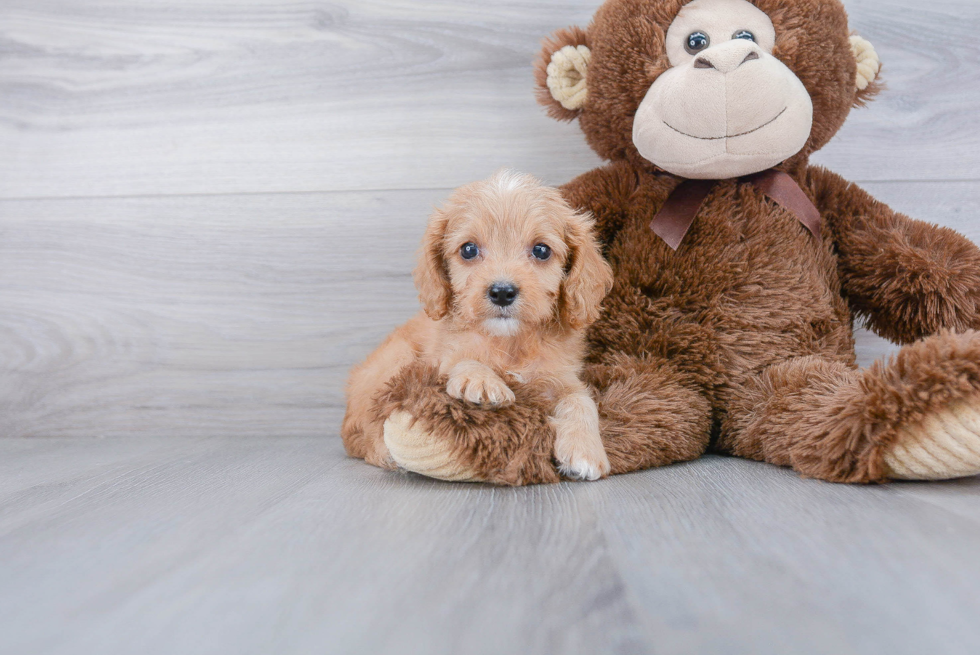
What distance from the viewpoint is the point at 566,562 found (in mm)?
820

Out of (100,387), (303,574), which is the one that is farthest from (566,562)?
(100,387)

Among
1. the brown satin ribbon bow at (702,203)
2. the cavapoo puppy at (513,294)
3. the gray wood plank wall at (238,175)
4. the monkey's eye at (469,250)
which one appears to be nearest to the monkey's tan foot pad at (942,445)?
the cavapoo puppy at (513,294)

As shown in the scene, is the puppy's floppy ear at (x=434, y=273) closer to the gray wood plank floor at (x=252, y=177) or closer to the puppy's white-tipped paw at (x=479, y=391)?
the puppy's white-tipped paw at (x=479, y=391)

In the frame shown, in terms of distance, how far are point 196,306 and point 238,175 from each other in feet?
1.35

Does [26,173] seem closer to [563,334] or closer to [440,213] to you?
[440,213]

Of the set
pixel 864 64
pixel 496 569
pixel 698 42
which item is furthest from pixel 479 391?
pixel 864 64

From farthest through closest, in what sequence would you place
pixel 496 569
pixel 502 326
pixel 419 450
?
pixel 502 326 → pixel 419 450 → pixel 496 569

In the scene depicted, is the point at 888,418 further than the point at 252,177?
No

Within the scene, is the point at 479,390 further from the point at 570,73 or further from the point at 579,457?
the point at 570,73

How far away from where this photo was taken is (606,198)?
5.18ft

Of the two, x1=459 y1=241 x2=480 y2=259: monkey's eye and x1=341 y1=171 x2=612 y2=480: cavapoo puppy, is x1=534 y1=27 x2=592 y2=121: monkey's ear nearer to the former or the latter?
x1=341 y1=171 x2=612 y2=480: cavapoo puppy

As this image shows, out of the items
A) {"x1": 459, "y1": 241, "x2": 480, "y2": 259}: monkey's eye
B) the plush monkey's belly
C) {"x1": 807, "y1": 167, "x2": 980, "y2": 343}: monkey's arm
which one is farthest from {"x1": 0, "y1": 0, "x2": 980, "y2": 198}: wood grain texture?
{"x1": 459, "y1": 241, "x2": 480, "y2": 259}: monkey's eye

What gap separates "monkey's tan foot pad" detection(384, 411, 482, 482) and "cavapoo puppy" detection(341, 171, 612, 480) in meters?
0.08

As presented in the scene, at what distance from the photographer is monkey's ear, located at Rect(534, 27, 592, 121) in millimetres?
1561
